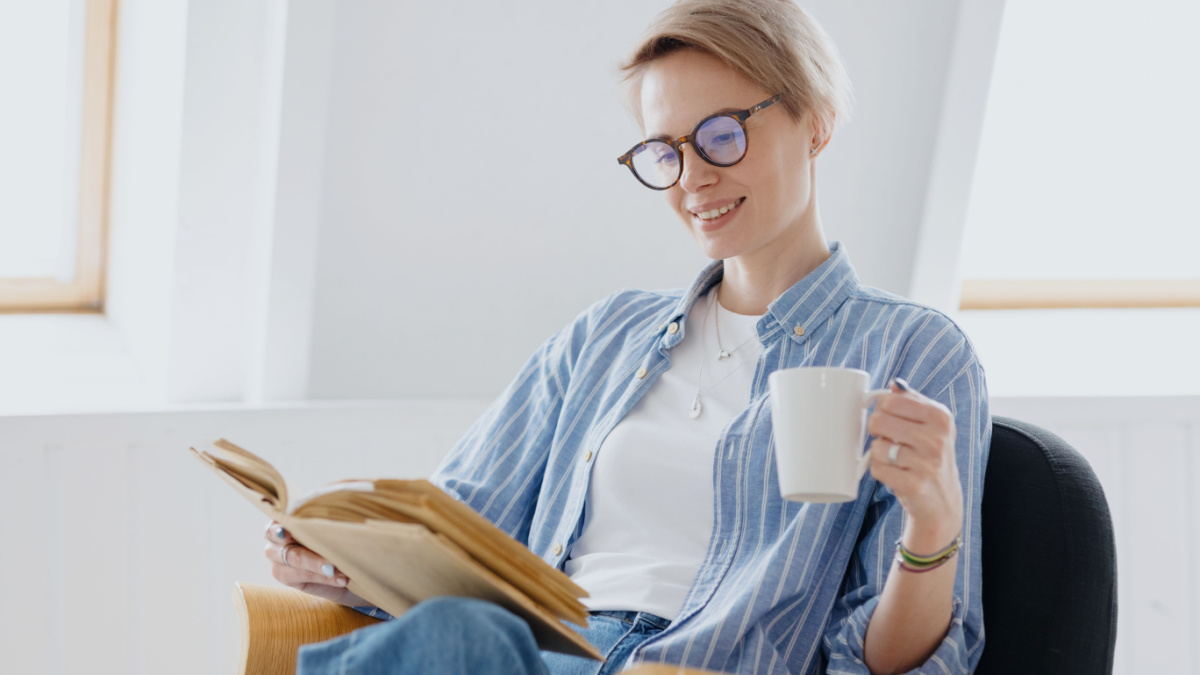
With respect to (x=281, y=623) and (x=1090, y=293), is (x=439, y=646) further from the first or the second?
(x=1090, y=293)

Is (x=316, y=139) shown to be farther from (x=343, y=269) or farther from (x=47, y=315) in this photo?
(x=47, y=315)

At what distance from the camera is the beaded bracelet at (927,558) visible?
36.6 inches

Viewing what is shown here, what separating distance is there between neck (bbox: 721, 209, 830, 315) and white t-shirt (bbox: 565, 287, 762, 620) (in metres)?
0.03

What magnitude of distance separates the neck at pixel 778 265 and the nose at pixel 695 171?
124 millimetres

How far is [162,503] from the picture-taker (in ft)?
6.14

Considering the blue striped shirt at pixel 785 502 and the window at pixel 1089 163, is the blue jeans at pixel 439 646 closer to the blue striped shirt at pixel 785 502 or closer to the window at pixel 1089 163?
the blue striped shirt at pixel 785 502

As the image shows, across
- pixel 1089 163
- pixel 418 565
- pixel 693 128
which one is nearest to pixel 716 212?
pixel 693 128

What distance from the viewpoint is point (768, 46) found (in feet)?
4.15

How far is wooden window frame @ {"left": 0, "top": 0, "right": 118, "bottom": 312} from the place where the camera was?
218cm

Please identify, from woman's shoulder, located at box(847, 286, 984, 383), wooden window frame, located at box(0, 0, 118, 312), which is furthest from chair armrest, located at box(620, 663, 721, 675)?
wooden window frame, located at box(0, 0, 118, 312)

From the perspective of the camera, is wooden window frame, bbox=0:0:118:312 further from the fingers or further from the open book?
the open book

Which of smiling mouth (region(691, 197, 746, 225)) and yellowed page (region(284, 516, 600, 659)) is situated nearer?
yellowed page (region(284, 516, 600, 659))

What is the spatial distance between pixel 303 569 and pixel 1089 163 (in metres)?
2.33

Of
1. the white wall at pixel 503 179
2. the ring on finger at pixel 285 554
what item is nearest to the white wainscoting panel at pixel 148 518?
the white wall at pixel 503 179
